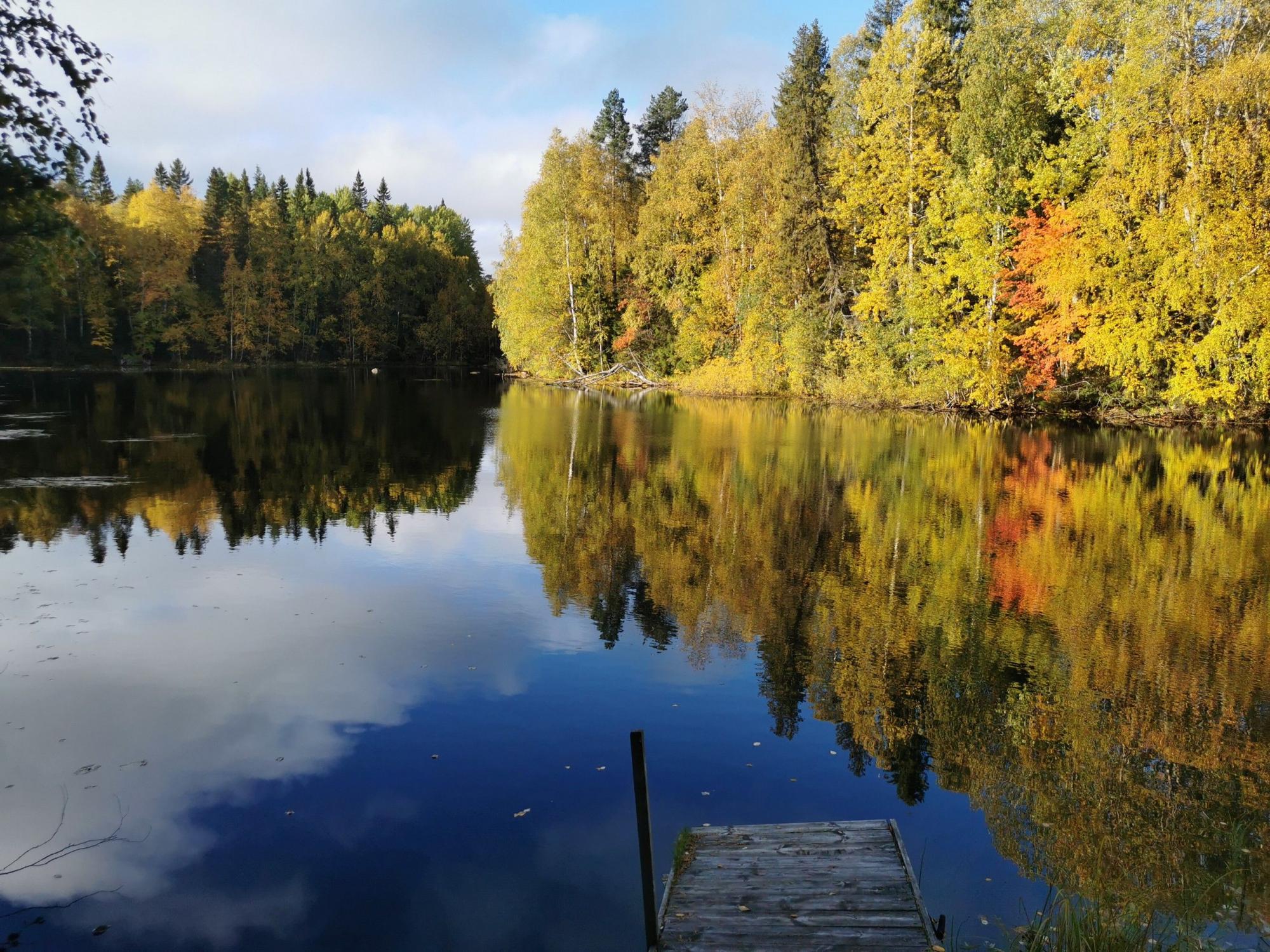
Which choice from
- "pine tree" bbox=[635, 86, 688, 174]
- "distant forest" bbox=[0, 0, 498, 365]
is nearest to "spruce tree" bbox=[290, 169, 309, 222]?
"distant forest" bbox=[0, 0, 498, 365]

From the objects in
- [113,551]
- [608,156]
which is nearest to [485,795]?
[113,551]

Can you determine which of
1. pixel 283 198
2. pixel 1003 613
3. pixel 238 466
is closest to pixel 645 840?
pixel 1003 613

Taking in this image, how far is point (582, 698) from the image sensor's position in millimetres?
8836

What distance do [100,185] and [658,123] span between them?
47590 millimetres

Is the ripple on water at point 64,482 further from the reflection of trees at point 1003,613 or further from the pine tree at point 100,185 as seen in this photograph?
the pine tree at point 100,185

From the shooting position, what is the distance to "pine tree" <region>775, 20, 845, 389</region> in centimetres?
4119

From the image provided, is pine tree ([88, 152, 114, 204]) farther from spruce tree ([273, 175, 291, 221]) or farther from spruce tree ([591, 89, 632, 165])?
spruce tree ([591, 89, 632, 165])

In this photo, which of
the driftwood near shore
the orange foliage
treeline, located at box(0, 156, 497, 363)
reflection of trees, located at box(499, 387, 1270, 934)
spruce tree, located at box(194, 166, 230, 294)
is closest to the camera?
reflection of trees, located at box(499, 387, 1270, 934)

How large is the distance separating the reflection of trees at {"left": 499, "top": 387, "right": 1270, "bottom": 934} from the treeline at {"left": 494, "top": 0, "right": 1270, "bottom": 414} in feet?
31.5

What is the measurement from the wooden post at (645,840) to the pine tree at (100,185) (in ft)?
260

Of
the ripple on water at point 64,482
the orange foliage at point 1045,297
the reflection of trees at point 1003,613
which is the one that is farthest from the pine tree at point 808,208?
the ripple on water at point 64,482

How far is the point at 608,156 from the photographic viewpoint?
5784cm

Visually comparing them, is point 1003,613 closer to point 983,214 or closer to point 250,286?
point 983,214

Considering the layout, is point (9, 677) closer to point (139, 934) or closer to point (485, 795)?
point (139, 934)
